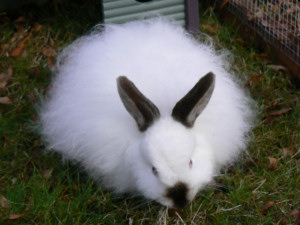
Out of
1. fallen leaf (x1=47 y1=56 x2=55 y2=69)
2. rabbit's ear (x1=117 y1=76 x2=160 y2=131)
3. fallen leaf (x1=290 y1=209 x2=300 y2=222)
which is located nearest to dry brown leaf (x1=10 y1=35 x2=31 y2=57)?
fallen leaf (x1=47 y1=56 x2=55 y2=69)

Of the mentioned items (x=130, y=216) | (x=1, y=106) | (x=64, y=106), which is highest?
(x=64, y=106)

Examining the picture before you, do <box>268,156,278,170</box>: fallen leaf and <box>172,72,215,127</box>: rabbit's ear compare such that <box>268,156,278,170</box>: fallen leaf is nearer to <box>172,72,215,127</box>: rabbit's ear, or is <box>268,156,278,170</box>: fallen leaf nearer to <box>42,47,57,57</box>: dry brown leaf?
<box>172,72,215,127</box>: rabbit's ear

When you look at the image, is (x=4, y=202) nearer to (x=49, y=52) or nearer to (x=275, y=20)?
(x=49, y=52)

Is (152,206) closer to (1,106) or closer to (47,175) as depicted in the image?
(47,175)

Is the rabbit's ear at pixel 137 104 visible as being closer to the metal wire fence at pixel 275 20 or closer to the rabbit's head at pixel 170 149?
the rabbit's head at pixel 170 149

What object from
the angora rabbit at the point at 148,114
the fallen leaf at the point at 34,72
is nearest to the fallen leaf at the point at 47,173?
the angora rabbit at the point at 148,114

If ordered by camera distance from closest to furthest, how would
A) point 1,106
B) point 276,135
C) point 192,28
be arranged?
point 276,135 < point 1,106 < point 192,28

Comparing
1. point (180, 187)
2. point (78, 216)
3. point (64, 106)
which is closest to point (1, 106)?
point (64, 106)
